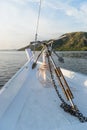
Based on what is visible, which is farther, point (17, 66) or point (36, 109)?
point (17, 66)

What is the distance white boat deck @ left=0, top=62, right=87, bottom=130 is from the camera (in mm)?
3865

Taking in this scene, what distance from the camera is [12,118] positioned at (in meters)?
4.14

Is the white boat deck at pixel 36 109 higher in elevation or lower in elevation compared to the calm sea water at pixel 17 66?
higher

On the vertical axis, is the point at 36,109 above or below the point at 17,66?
above

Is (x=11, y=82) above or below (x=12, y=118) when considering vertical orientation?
above

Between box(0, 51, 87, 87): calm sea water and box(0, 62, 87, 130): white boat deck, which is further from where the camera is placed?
box(0, 51, 87, 87): calm sea water

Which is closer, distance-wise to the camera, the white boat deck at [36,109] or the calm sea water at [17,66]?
the white boat deck at [36,109]

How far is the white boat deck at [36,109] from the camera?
3.87 m

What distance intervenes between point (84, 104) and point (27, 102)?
1.24 meters

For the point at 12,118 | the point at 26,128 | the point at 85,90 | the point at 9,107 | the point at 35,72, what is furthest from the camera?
the point at 35,72

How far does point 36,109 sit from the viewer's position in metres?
4.71

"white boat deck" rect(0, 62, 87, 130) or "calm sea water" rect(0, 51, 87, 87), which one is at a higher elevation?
"white boat deck" rect(0, 62, 87, 130)

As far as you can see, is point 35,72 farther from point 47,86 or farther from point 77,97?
point 77,97

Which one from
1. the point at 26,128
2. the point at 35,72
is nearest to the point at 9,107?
the point at 26,128
